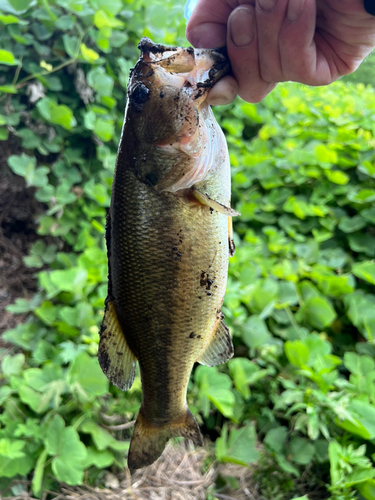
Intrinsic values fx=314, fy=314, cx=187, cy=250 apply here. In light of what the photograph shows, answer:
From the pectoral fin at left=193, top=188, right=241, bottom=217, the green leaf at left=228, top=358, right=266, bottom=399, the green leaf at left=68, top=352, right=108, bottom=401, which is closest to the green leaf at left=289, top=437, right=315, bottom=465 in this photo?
the green leaf at left=228, top=358, right=266, bottom=399

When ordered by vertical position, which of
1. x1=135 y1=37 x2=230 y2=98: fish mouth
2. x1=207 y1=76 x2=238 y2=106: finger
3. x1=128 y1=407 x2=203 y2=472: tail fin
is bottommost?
x1=128 y1=407 x2=203 y2=472: tail fin

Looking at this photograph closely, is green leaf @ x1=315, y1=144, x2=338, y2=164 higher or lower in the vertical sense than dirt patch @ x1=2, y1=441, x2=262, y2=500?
higher

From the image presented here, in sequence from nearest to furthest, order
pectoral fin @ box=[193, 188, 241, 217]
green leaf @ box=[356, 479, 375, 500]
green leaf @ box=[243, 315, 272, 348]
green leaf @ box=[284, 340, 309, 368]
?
pectoral fin @ box=[193, 188, 241, 217] → green leaf @ box=[356, 479, 375, 500] → green leaf @ box=[284, 340, 309, 368] → green leaf @ box=[243, 315, 272, 348]

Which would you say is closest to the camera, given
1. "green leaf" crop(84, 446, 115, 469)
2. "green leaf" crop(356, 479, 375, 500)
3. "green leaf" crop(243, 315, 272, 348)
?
"green leaf" crop(356, 479, 375, 500)

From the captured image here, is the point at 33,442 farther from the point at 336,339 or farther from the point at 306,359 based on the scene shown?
the point at 336,339

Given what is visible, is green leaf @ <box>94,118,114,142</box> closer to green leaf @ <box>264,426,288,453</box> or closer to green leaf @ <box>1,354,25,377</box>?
green leaf @ <box>1,354,25,377</box>

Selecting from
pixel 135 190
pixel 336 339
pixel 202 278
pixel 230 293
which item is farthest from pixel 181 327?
pixel 336 339

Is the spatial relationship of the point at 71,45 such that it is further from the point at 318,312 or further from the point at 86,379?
the point at 318,312
